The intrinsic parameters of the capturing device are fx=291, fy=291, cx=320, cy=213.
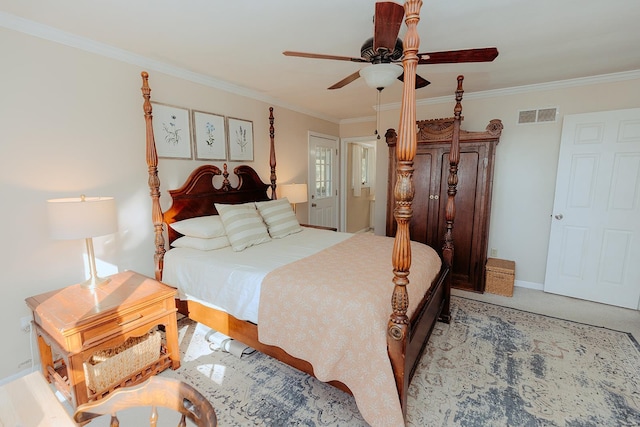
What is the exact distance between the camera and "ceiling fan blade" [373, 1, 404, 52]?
4.58 feet

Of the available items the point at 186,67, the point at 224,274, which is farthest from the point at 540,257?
the point at 186,67

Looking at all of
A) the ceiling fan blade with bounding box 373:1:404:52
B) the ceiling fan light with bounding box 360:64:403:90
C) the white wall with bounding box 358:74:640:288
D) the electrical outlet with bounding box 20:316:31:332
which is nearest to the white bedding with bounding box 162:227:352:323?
the electrical outlet with bounding box 20:316:31:332

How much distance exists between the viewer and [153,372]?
203 centimetres

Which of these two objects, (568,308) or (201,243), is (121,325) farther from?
(568,308)

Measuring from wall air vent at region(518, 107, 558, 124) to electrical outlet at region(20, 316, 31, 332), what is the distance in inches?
201

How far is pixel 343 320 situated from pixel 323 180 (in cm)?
375

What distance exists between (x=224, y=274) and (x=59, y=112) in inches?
66.5

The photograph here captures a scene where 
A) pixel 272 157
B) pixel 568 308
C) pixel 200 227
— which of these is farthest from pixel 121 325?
pixel 568 308

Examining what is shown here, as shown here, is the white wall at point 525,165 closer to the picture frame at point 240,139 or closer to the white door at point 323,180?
the white door at point 323,180

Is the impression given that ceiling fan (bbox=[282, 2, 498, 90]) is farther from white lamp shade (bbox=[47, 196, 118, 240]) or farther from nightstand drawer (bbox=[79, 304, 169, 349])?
nightstand drawer (bbox=[79, 304, 169, 349])

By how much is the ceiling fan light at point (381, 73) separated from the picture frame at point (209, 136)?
74.4 inches

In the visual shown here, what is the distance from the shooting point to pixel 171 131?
2.84m

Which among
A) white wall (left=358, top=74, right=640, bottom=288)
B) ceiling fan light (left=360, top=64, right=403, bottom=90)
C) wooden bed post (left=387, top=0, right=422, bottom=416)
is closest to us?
wooden bed post (left=387, top=0, right=422, bottom=416)

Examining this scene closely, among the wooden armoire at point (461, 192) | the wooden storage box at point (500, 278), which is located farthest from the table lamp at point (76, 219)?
the wooden storage box at point (500, 278)
